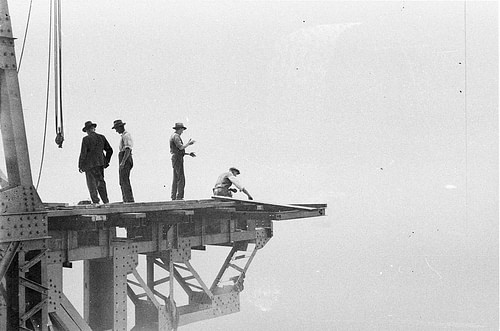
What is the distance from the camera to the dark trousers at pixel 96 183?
574 inches

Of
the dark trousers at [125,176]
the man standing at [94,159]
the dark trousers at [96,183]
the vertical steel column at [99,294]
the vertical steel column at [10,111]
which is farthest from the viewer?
the dark trousers at [125,176]

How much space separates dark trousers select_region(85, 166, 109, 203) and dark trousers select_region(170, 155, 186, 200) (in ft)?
7.92

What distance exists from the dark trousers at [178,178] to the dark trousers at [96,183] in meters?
2.41

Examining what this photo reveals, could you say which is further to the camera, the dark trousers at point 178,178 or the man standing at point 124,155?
the dark trousers at point 178,178

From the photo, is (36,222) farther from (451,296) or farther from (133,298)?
(451,296)

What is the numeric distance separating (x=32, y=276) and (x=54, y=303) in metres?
1.15

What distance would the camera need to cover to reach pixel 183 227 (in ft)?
50.5

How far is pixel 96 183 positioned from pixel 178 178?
2.55 m

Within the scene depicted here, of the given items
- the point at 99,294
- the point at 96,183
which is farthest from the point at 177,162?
the point at 99,294

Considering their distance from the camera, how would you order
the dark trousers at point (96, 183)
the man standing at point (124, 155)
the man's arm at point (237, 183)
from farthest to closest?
the man's arm at point (237, 183) → the man standing at point (124, 155) → the dark trousers at point (96, 183)

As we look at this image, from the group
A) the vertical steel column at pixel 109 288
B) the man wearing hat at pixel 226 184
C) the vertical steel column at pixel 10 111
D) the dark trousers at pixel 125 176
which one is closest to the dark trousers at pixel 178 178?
the man wearing hat at pixel 226 184

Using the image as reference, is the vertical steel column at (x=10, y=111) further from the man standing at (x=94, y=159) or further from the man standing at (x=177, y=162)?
the man standing at (x=177, y=162)

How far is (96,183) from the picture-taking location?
14.8 m

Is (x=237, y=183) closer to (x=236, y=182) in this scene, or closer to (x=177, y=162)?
(x=236, y=182)
